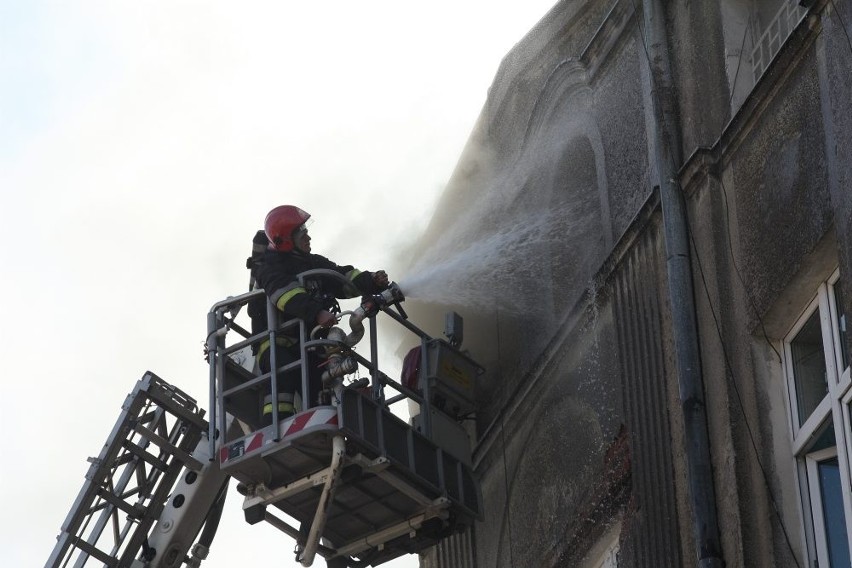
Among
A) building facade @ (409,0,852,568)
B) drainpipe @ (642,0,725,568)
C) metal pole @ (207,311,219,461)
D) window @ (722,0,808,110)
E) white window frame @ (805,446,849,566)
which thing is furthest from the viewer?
metal pole @ (207,311,219,461)

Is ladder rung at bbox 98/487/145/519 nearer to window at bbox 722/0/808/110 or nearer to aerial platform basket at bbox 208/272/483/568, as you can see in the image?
aerial platform basket at bbox 208/272/483/568

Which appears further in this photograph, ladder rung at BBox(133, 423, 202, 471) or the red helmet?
ladder rung at BBox(133, 423, 202, 471)

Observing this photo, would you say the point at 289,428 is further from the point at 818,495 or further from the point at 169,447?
the point at 818,495

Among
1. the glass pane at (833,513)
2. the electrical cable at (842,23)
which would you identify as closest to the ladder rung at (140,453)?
the glass pane at (833,513)

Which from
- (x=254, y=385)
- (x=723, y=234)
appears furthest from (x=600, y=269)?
(x=254, y=385)

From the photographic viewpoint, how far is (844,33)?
8797 millimetres

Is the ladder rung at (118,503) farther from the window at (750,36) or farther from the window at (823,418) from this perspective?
the window at (823,418)

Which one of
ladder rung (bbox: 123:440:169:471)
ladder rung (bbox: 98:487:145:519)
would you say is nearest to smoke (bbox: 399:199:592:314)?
ladder rung (bbox: 123:440:169:471)

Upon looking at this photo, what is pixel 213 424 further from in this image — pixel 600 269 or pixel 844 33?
pixel 844 33

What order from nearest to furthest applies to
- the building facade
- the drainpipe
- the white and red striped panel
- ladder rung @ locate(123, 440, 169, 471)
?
the building facade
the drainpipe
the white and red striped panel
ladder rung @ locate(123, 440, 169, 471)

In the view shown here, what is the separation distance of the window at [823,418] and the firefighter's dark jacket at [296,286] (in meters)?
4.08

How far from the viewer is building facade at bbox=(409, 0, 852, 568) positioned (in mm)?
9070

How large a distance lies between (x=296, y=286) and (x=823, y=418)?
486cm

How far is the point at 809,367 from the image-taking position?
30.6 ft
